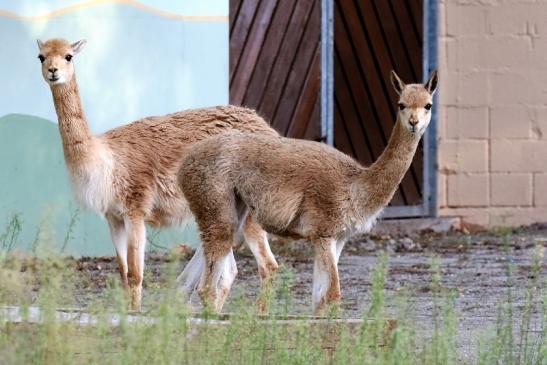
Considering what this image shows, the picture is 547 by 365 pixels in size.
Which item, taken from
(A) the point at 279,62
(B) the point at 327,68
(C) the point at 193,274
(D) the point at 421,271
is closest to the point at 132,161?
(C) the point at 193,274

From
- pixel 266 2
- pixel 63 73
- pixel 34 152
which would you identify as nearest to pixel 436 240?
pixel 266 2

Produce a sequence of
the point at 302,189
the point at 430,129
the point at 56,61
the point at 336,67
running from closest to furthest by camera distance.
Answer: the point at 302,189, the point at 56,61, the point at 336,67, the point at 430,129

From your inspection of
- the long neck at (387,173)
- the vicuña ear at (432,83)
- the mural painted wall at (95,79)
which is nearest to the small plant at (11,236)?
the mural painted wall at (95,79)

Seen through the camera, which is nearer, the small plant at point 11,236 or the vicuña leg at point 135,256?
the vicuña leg at point 135,256

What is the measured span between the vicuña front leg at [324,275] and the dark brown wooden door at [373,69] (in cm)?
558

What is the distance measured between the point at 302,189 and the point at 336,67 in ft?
18.2

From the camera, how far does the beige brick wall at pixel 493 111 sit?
12.5m

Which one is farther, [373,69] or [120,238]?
[373,69]

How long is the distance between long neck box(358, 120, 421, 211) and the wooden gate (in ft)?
15.5

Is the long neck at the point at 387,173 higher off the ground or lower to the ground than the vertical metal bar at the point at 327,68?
lower

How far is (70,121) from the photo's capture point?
7.75m

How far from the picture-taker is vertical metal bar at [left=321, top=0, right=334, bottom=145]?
11711mm

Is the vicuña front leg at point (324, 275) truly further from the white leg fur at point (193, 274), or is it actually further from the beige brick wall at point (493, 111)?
the beige brick wall at point (493, 111)

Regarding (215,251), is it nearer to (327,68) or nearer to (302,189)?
(302,189)
